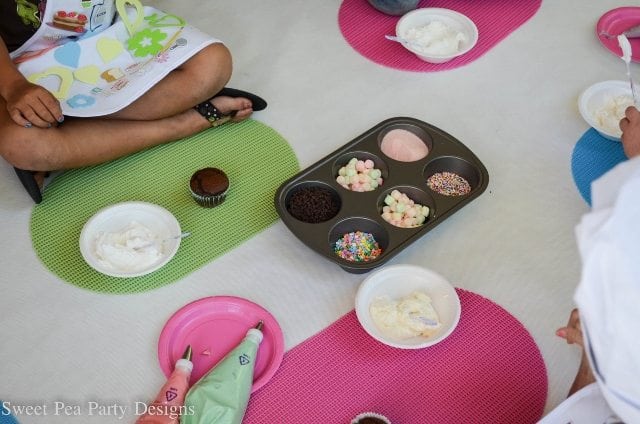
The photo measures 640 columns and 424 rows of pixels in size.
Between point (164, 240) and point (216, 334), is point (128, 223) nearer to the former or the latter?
point (164, 240)

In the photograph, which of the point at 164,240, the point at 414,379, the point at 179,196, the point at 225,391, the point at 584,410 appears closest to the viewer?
the point at 584,410

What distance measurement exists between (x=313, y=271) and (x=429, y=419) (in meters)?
0.40

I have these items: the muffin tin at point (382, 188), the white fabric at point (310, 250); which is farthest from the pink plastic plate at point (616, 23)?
the muffin tin at point (382, 188)

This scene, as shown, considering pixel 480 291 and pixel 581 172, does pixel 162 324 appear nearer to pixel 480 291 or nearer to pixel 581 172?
pixel 480 291

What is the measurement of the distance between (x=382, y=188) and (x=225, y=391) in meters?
0.58

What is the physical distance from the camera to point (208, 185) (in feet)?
4.96

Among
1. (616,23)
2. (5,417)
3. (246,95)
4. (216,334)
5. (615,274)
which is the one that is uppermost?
(615,274)

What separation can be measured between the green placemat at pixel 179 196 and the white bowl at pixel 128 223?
0.04 metres

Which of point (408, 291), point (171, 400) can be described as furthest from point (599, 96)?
point (171, 400)

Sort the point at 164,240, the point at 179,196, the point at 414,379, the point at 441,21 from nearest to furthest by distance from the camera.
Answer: the point at 414,379
the point at 164,240
the point at 179,196
the point at 441,21

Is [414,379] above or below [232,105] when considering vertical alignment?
below

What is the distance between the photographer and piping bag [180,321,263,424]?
115cm

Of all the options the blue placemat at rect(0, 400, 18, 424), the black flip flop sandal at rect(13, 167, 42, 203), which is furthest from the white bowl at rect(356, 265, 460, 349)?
the black flip flop sandal at rect(13, 167, 42, 203)

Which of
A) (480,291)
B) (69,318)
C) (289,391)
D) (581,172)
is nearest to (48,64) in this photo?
(69,318)
